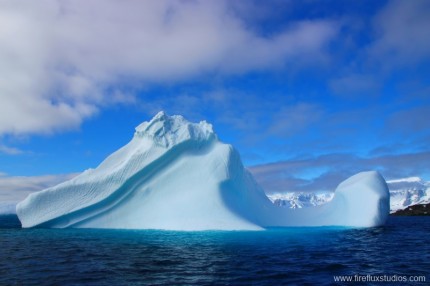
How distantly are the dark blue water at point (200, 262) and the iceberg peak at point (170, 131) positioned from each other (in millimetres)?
7635

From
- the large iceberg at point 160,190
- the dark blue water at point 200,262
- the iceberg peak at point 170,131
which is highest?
the iceberg peak at point 170,131

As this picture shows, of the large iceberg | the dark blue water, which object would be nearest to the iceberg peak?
the large iceberg

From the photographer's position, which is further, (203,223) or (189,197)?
(189,197)

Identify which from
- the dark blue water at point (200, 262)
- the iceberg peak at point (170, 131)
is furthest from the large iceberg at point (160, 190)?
the dark blue water at point (200, 262)

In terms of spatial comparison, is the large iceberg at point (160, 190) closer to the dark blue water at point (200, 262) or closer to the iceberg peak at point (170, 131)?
the iceberg peak at point (170, 131)

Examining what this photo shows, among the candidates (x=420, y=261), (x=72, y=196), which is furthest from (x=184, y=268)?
(x=72, y=196)

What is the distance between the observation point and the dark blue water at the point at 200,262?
7.66 meters

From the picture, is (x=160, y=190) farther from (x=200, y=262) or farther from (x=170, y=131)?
(x=200, y=262)

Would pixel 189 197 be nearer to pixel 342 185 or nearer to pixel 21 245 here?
pixel 21 245

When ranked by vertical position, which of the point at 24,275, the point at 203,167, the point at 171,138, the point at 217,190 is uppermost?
the point at 171,138

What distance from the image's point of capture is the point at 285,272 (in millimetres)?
8273

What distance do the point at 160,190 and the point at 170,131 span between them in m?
3.39

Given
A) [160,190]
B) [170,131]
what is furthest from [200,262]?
[170,131]

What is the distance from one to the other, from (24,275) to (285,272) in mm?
5805
